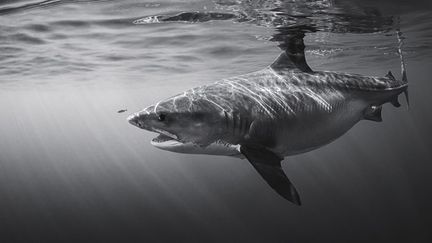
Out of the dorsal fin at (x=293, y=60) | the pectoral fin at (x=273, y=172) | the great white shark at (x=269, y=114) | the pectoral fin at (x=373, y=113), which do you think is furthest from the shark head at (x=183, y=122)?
the pectoral fin at (x=373, y=113)

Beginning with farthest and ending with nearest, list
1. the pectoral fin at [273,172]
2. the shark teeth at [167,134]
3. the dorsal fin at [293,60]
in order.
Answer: the dorsal fin at [293,60]
the shark teeth at [167,134]
the pectoral fin at [273,172]

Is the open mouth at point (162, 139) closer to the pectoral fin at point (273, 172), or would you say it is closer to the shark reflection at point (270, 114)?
the shark reflection at point (270, 114)

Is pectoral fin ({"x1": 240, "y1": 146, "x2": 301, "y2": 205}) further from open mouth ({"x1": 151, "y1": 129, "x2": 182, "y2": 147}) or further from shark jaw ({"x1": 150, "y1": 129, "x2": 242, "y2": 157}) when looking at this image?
open mouth ({"x1": 151, "y1": 129, "x2": 182, "y2": 147})

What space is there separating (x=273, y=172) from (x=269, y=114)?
3.73 ft

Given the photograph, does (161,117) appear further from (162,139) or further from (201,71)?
(201,71)

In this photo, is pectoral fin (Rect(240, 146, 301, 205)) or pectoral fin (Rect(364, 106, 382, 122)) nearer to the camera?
pectoral fin (Rect(240, 146, 301, 205))

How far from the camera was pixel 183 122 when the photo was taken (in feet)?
12.9

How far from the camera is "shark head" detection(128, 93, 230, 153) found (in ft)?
12.6

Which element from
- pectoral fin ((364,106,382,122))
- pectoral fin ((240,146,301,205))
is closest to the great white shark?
pectoral fin ((240,146,301,205))

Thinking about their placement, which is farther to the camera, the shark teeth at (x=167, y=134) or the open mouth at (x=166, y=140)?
the open mouth at (x=166, y=140)

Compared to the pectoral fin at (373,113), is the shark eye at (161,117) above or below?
above

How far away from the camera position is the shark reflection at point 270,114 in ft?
12.8

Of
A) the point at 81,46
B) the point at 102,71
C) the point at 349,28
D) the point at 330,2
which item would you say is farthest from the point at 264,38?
the point at 102,71

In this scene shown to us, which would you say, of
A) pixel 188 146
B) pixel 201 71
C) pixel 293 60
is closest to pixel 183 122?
pixel 188 146
